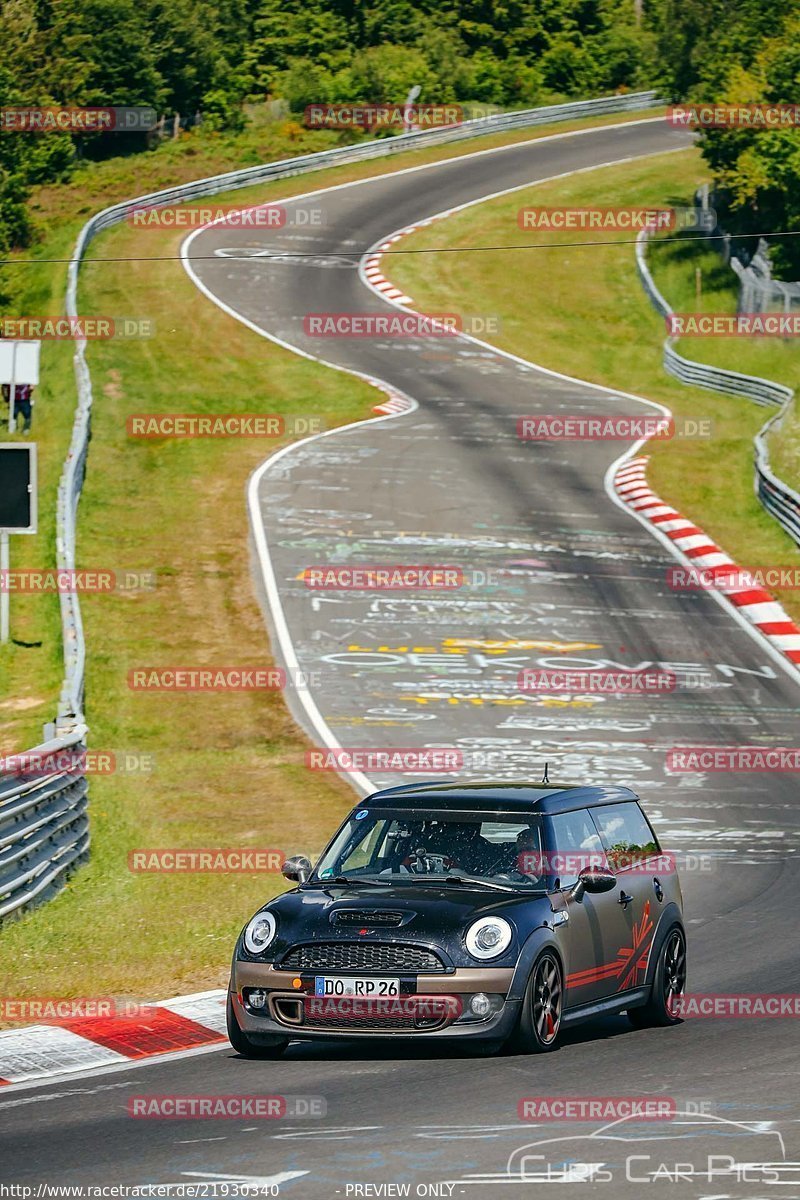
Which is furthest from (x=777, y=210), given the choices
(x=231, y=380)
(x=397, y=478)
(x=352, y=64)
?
(x=352, y=64)

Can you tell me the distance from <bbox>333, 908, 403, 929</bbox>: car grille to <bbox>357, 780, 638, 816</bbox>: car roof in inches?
43.7

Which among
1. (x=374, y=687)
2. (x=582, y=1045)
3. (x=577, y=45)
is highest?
(x=577, y=45)

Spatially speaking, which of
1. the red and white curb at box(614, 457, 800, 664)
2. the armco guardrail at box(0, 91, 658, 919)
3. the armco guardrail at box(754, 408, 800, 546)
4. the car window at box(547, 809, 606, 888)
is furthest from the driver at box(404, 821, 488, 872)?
the armco guardrail at box(754, 408, 800, 546)

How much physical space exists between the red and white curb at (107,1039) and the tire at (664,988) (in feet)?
8.99

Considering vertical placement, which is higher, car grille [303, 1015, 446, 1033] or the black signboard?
car grille [303, 1015, 446, 1033]

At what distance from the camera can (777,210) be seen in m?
56.4

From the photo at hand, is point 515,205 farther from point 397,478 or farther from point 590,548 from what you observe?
point 590,548

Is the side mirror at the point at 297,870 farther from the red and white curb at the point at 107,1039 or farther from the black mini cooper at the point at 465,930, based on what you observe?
the red and white curb at the point at 107,1039

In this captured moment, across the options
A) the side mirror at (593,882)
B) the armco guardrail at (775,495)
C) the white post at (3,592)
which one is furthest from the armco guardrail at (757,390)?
the side mirror at (593,882)

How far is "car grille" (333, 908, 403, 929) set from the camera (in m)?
10.3

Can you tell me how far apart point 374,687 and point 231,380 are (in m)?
21.2

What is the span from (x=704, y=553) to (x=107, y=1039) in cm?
2335

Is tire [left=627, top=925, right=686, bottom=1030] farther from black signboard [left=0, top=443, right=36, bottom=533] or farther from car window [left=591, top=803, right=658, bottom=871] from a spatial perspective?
black signboard [left=0, top=443, right=36, bottom=533]

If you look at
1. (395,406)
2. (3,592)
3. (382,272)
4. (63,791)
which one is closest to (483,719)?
(3,592)
